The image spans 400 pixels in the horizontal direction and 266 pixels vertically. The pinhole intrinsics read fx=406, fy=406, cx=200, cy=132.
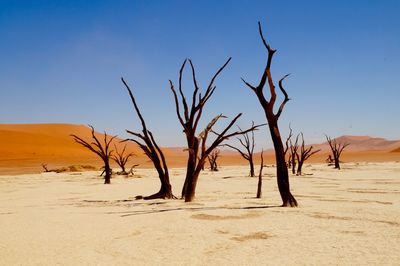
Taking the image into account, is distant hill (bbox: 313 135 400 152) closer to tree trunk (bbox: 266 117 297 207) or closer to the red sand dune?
the red sand dune

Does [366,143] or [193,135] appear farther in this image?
[366,143]

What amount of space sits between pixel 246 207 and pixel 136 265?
404 centimetres

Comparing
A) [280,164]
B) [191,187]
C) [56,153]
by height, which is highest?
[56,153]

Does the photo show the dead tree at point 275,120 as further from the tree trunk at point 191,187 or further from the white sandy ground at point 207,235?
the tree trunk at point 191,187

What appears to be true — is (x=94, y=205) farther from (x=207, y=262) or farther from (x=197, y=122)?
(x=207, y=262)

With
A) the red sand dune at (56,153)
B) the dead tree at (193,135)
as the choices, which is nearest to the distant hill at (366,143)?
the red sand dune at (56,153)

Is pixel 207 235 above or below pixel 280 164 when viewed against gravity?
below

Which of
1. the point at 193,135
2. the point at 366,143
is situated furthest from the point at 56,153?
the point at 366,143

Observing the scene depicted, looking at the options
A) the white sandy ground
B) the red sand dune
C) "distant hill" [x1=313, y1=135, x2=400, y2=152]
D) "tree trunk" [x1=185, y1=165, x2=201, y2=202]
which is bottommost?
the white sandy ground

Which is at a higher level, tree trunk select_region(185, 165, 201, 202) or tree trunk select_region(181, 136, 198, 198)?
tree trunk select_region(181, 136, 198, 198)

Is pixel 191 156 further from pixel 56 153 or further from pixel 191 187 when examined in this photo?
pixel 56 153

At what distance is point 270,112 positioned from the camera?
784 cm

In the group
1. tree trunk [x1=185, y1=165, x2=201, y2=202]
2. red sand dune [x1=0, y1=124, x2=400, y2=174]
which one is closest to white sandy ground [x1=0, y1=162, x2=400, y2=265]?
tree trunk [x1=185, y1=165, x2=201, y2=202]

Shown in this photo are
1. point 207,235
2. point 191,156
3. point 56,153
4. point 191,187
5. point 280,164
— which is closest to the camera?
point 207,235
